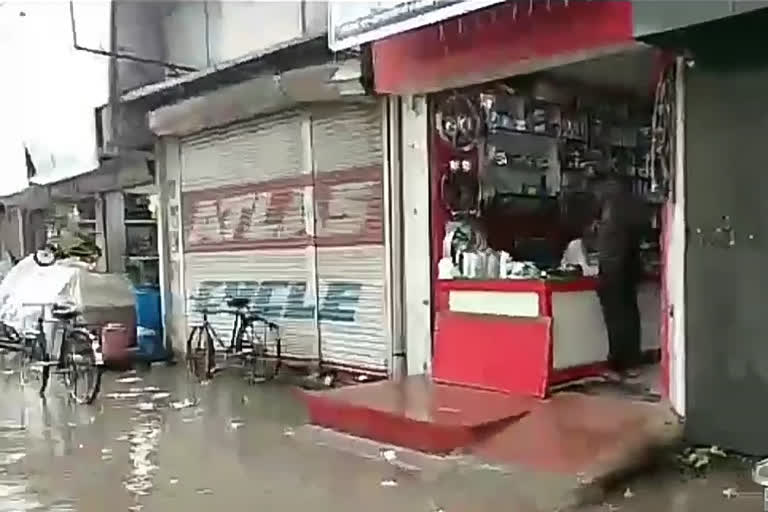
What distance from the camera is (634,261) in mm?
8836

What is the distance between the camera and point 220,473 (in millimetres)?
6188

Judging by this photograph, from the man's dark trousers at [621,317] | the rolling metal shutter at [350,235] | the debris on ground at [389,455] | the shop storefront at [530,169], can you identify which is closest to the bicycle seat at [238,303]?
the rolling metal shutter at [350,235]

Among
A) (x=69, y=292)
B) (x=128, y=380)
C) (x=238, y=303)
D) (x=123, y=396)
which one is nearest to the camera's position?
(x=123, y=396)

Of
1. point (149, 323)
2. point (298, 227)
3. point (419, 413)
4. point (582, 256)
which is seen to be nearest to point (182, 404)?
point (298, 227)

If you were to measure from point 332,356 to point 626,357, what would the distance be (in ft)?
10.1

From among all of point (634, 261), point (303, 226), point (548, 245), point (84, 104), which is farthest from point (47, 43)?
point (634, 261)

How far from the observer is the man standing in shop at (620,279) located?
8312 millimetres

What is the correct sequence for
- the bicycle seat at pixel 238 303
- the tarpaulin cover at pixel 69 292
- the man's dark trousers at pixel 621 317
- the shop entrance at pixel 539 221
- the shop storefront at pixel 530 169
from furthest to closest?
the tarpaulin cover at pixel 69 292 < the bicycle seat at pixel 238 303 < the man's dark trousers at pixel 621 317 < the shop entrance at pixel 539 221 < the shop storefront at pixel 530 169

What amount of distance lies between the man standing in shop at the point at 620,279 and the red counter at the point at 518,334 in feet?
1.23

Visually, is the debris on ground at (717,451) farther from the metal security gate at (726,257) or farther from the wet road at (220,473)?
the wet road at (220,473)

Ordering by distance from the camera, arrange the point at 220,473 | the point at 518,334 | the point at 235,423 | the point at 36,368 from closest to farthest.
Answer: the point at 220,473 < the point at 518,334 < the point at 235,423 < the point at 36,368

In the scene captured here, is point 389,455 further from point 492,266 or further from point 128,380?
point 128,380

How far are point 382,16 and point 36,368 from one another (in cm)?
816

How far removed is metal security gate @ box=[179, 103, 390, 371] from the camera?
9156 mm
